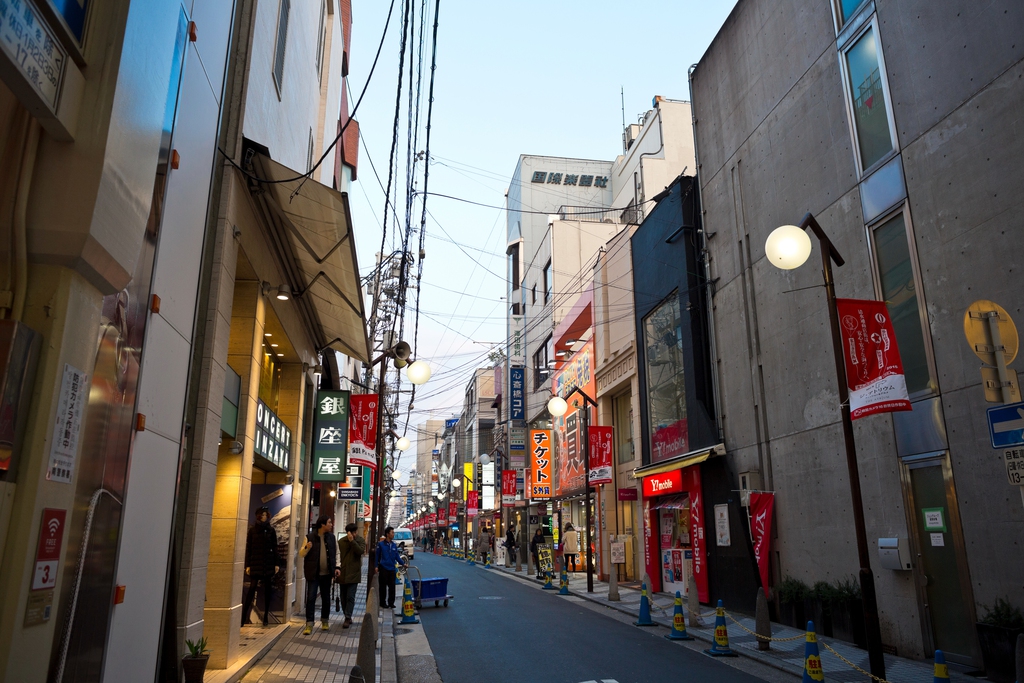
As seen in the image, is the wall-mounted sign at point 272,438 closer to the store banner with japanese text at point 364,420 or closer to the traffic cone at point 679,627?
the store banner with japanese text at point 364,420

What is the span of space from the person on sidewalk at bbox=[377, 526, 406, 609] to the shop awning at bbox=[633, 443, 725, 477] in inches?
323

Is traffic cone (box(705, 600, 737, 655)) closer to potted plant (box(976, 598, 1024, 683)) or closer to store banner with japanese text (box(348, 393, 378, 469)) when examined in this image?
potted plant (box(976, 598, 1024, 683))

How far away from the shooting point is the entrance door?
1031 centimetres

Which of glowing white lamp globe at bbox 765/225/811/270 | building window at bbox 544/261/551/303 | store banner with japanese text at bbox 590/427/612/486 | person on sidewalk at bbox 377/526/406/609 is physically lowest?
person on sidewalk at bbox 377/526/406/609

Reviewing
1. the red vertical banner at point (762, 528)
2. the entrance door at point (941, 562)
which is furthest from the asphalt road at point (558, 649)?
the red vertical banner at point (762, 528)

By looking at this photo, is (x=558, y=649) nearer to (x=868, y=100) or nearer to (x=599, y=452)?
(x=868, y=100)

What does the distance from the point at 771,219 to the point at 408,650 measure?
480 inches

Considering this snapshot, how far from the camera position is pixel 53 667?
15.6 feet

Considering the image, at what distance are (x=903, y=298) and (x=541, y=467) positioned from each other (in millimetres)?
29201

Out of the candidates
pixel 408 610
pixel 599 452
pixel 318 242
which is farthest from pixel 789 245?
pixel 599 452

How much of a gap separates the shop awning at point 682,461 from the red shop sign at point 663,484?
18cm

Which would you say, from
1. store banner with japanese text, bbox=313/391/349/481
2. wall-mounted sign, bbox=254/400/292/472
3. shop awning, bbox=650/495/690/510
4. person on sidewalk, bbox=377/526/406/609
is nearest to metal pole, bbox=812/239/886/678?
wall-mounted sign, bbox=254/400/292/472

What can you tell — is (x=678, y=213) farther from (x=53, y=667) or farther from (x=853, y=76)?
(x=53, y=667)

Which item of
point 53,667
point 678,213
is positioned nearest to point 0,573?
point 53,667
